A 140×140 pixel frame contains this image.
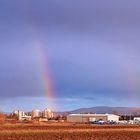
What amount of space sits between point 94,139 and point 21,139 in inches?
343

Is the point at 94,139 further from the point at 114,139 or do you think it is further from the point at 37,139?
the point at 37,139

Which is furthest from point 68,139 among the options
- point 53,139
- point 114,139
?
point 114,139

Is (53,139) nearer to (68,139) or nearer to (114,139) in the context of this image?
(68,139)

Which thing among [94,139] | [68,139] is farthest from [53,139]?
[94,139]

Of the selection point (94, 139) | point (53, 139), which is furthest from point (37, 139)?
point (94, 139)

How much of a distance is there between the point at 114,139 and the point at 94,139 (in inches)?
94.7

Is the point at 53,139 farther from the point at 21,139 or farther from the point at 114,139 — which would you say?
the point at 114,139

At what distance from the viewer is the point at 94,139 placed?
4306cm

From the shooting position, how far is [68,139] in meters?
42.7

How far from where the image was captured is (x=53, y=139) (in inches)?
1684

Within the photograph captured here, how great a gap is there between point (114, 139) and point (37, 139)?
9215 mm

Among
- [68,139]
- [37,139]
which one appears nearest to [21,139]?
[37,139]

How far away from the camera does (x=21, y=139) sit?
42.8 metres

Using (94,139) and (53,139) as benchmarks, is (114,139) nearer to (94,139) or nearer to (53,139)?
(94,139)
